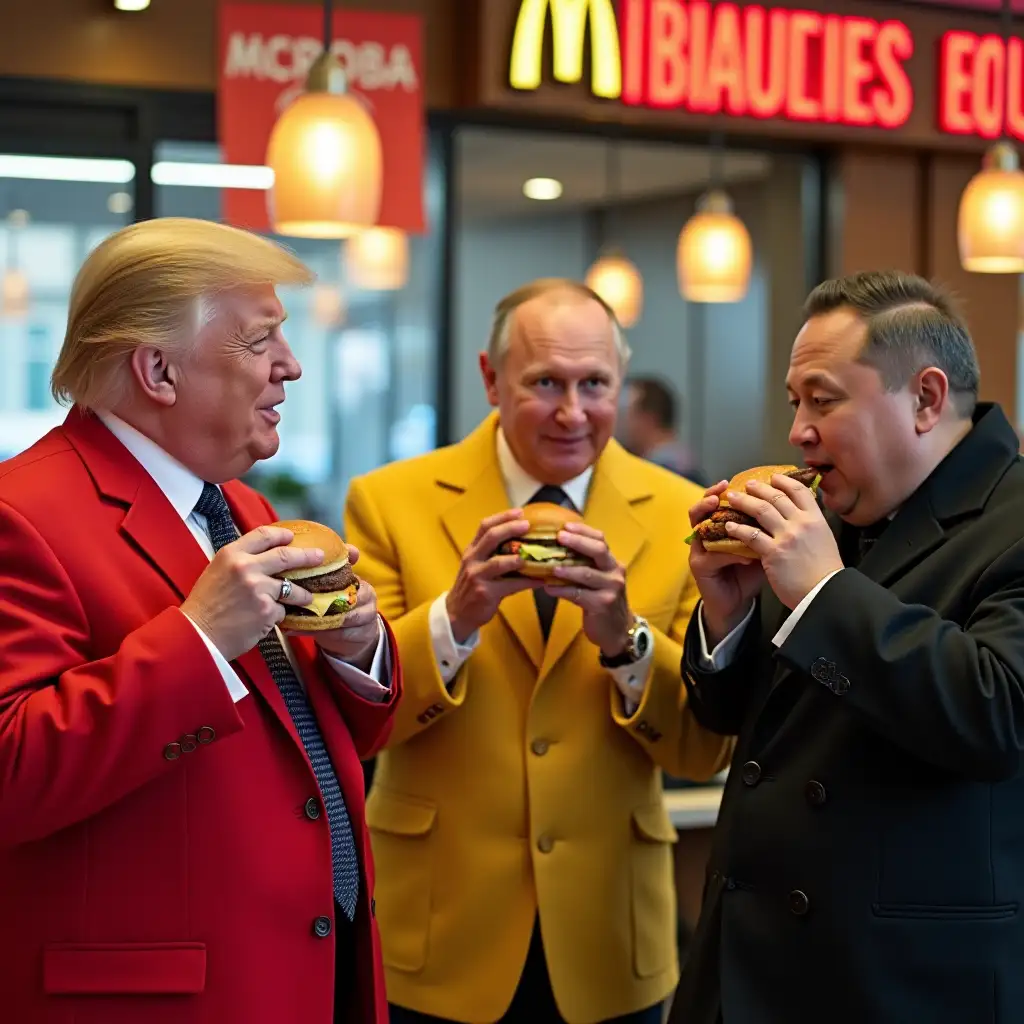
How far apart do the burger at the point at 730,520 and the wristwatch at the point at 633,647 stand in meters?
0.21

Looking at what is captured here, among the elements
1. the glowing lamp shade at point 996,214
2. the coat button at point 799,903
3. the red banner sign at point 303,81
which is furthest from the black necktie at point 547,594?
the red banner sign at point 303,81

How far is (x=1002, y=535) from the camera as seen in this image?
6.23 feet

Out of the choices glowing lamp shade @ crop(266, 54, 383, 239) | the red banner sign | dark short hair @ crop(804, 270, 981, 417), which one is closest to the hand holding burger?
dark short hair @ crop(804, 270, 981, 417)

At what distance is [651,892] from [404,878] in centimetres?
41

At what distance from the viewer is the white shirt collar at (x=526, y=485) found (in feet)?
8.13

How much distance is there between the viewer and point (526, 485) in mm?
2486

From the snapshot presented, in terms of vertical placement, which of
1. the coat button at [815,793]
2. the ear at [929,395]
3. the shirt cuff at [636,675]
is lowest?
the coat button at [815,793]

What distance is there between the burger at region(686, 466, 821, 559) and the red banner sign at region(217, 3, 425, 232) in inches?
122

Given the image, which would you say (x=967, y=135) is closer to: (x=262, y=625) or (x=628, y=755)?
(x=628, y=755)

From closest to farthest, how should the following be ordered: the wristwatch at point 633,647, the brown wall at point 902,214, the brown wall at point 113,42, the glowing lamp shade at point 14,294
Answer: the wristwatch at point 633,647 < the brown wall at point 113,42 < the glowing lamp shade at point 14,294 < the brown wall at point 902,214

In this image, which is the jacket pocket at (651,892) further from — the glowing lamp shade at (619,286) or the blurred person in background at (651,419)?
the glowing lamp shade at (619,286)

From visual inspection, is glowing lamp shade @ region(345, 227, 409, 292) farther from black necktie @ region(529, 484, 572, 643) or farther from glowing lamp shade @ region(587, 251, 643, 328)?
black necktie @ region(529, 484, 572, 643)

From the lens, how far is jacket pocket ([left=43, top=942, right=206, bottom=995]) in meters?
1.63

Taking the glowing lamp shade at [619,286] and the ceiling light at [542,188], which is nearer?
the glowing lamp shade at [619,286]
